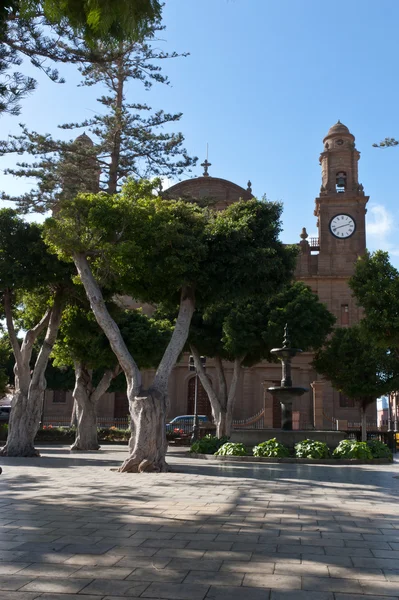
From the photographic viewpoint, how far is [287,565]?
4.29 meters

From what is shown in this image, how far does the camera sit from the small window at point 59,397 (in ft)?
128

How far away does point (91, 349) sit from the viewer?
788 inches

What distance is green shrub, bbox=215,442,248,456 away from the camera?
627 inches

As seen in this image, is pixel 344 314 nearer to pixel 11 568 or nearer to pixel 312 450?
pixel 312 450

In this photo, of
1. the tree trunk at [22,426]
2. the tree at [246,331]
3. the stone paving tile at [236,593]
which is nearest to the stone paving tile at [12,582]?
the stone paving tile at [236,593]

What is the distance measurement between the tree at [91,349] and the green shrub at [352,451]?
27.4 ft

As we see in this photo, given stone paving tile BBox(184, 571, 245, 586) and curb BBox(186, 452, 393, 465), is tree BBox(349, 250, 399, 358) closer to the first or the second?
curb BBox(186, 452, 393, 465)

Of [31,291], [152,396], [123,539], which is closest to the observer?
[123,539]

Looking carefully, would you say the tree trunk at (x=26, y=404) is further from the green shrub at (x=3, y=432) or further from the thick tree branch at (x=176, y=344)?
the green shrub at (x=3, y=432)

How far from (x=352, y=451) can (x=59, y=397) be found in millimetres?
27541

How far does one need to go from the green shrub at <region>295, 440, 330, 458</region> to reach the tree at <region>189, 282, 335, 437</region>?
746 cm

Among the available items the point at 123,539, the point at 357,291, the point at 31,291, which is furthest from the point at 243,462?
the point at 123,539

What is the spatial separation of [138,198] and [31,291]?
5560 millimetres

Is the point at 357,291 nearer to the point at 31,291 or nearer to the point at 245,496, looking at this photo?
the point at 245,496
